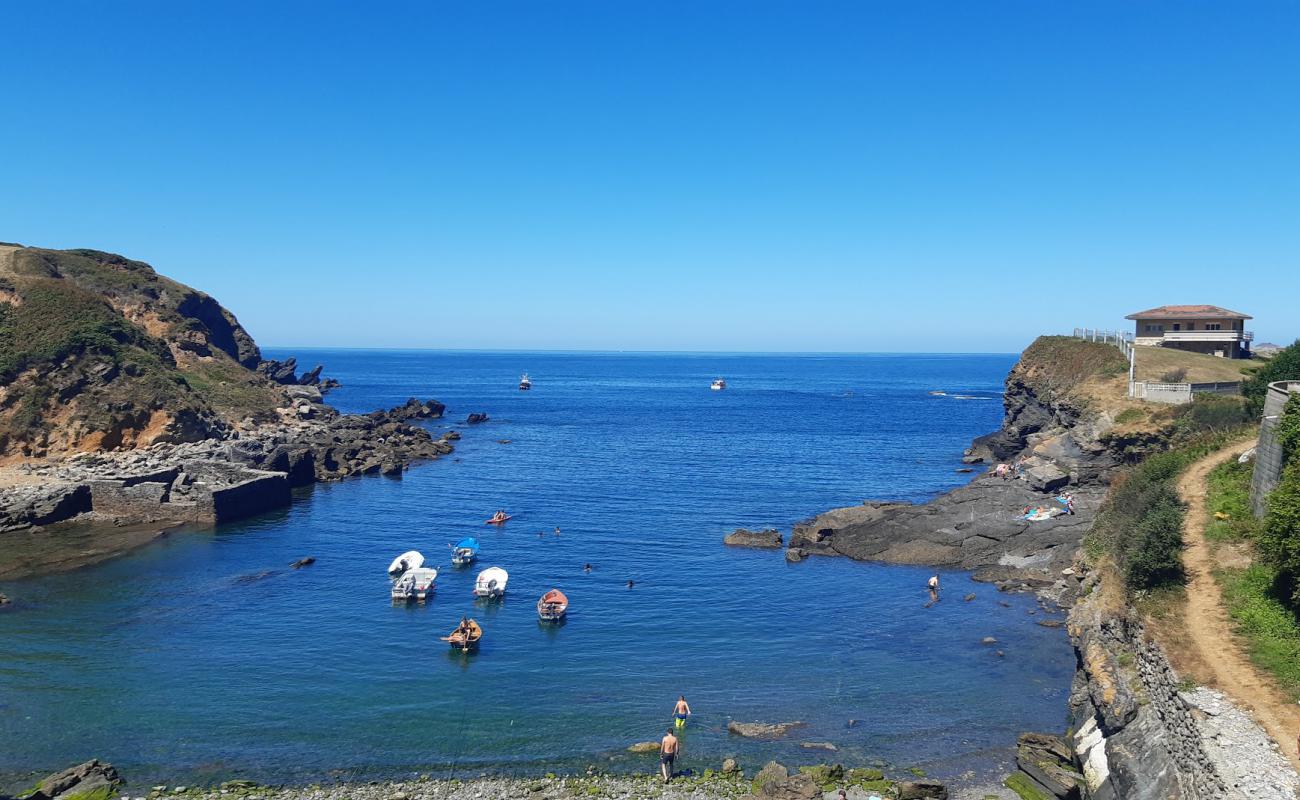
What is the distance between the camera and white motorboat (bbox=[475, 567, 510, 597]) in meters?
42.3

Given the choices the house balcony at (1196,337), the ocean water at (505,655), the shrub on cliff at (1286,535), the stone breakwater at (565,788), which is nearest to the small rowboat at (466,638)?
the ocean water at (505,655)

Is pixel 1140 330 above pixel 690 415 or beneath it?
above

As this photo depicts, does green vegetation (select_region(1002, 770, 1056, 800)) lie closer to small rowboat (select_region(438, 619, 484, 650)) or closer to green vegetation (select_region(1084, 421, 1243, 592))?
green vegetation (select_region(1084, 421, 1243, 592))

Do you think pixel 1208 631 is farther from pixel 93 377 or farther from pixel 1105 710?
pixel 93 377

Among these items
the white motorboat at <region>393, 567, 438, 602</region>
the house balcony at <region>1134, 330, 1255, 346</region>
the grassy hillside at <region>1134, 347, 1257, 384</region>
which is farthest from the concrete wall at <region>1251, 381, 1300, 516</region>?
the house balcony at <region>1134, 330, 1255, 346</region>

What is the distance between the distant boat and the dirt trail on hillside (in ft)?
114

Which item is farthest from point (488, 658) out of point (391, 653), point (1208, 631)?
point (1208, 631)

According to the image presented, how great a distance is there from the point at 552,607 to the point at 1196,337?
6809cm

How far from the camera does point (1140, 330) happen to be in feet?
270

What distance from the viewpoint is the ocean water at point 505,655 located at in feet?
90.4

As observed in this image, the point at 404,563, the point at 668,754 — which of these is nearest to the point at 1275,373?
the point at 668,754

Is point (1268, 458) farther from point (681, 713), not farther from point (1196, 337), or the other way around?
point (1196, 337)

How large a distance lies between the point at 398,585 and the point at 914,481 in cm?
4647

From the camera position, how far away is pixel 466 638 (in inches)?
1400
